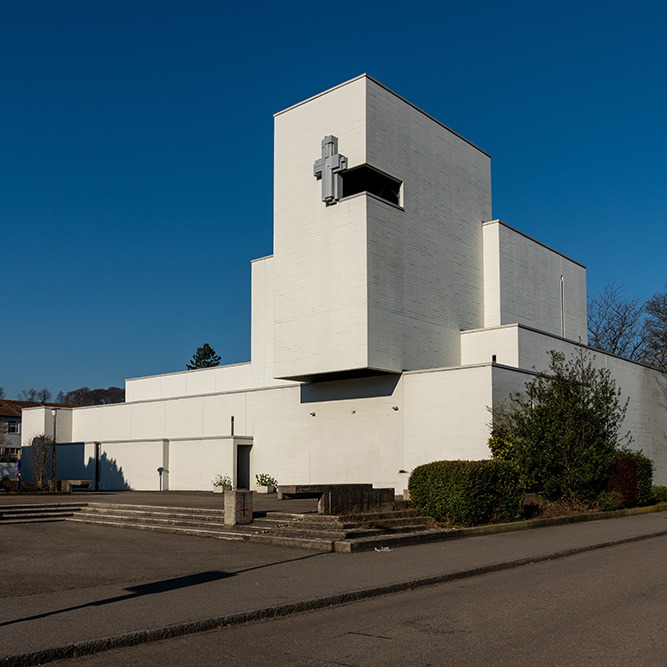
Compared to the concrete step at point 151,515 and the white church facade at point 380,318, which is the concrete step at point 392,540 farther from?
the white church facade at point 380,318

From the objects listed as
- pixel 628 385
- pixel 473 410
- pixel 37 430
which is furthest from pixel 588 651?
pixel 37 430

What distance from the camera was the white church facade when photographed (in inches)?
1046

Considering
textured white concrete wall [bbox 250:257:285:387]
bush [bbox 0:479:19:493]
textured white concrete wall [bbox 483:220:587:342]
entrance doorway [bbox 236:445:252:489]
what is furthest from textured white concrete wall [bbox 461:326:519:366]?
bush [bbox 0:479:19:493]

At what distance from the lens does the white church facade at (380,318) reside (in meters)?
26.6

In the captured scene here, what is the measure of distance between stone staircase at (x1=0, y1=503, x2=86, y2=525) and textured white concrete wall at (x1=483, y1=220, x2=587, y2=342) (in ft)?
62.3

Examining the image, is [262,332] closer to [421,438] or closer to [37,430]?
[421,438]

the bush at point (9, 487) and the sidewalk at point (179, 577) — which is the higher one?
the sidewalk at point (179, 577)

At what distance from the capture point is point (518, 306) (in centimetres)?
3362

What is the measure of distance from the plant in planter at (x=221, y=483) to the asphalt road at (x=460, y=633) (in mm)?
22706

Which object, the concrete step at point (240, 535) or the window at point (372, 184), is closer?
the concrete step at point (240, 535)

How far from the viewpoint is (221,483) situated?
106ft

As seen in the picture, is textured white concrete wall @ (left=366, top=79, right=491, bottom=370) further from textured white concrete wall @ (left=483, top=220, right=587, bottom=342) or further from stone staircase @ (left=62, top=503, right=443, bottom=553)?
stone staircase @ (left=62, top=503, right=443, bottom=553)

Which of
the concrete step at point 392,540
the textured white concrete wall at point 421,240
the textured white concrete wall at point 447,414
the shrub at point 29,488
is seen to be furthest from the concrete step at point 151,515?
the shrub at point 29,488

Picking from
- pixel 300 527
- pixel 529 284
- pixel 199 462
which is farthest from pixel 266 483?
pixel 300 527
